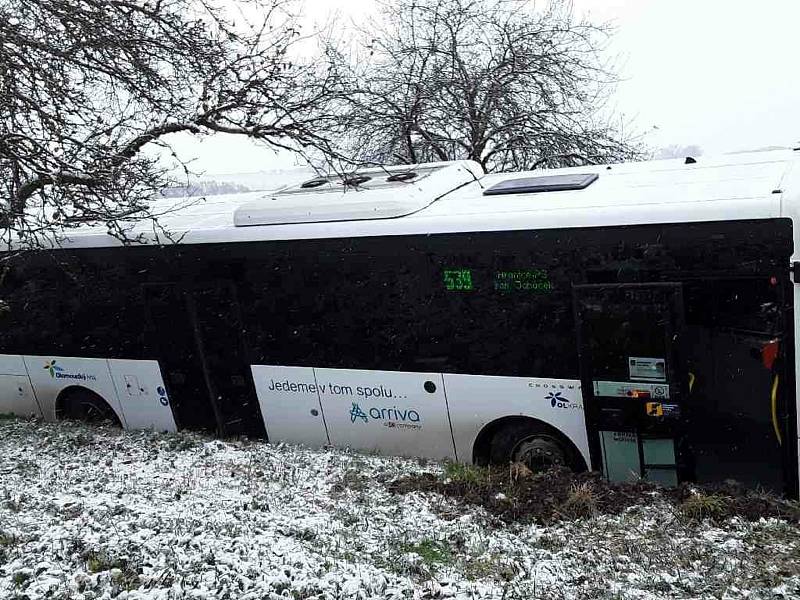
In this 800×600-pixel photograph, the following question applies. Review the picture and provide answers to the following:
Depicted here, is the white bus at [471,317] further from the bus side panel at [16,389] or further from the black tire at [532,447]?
the bus side panel at [16,389]

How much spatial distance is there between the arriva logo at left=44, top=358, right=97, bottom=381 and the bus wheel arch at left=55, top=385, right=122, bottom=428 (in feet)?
0.50

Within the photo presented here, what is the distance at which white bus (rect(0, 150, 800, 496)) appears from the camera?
18.2 ft

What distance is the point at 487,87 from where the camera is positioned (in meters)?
13.5

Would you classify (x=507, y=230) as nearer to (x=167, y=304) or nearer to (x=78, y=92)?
(x=167, y=304)

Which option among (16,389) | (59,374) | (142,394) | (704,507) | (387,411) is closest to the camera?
(704,507)

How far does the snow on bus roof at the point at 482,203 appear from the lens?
560 cm

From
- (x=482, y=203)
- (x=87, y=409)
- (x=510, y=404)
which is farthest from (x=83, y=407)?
(x=482, y=203)

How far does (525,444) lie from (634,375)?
135 cm

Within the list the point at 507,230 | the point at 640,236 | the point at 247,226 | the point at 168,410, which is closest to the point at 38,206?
the point at 247,226

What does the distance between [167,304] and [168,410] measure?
4.60 feet

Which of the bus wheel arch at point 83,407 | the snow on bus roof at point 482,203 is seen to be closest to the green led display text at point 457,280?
the snow on bus roof at point 482,203

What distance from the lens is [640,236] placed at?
5.65 metres

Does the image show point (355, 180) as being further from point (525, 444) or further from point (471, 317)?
point (525, 444)

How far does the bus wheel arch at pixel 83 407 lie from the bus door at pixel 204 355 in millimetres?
1283
